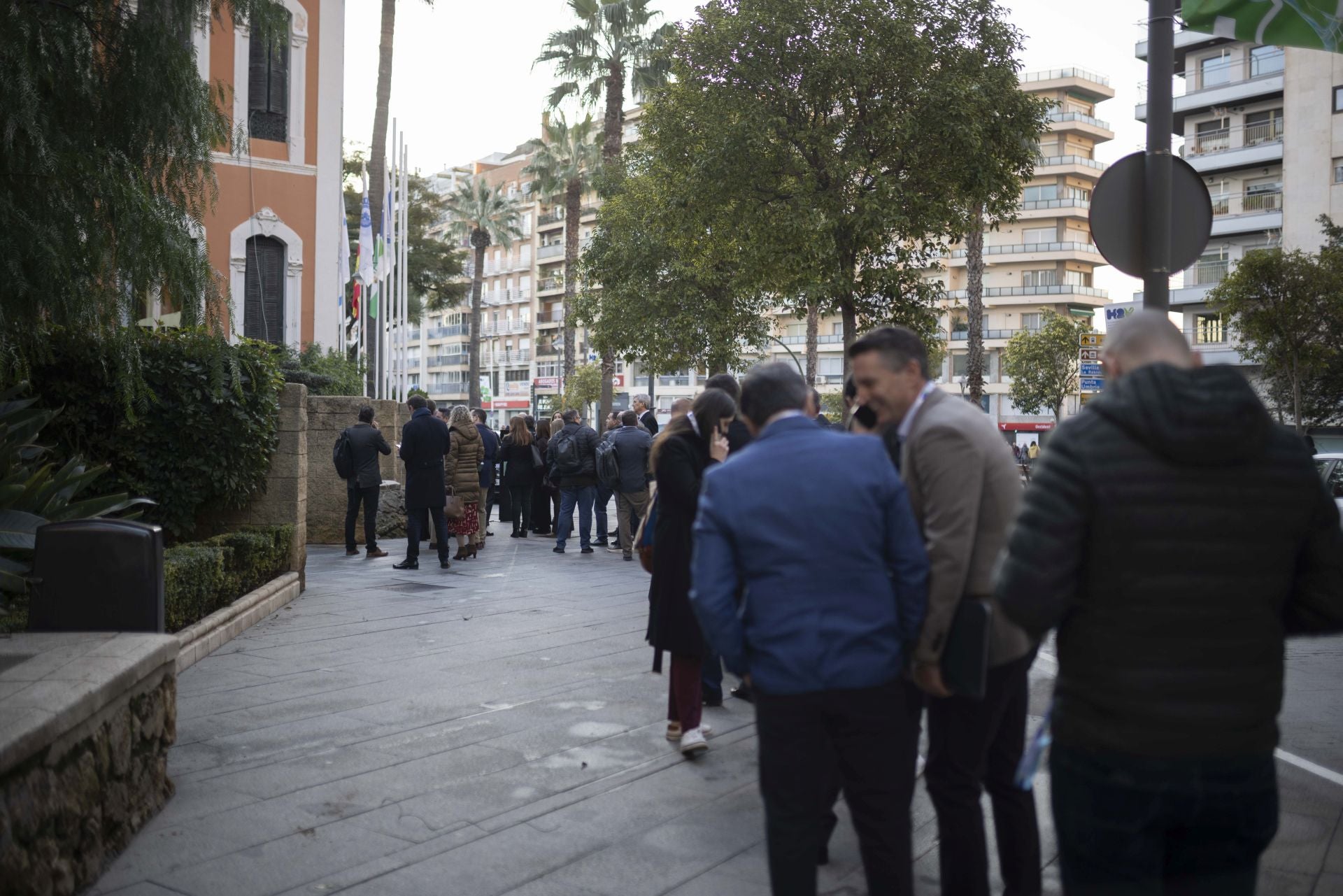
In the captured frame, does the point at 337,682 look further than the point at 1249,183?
No

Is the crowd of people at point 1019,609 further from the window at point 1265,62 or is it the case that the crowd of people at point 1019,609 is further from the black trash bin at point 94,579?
the window at point 1265,62

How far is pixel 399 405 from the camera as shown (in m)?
21.6

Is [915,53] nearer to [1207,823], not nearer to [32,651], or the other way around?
[32,651]

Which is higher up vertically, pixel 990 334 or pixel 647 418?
pixel 990 334

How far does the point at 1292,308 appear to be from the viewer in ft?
112

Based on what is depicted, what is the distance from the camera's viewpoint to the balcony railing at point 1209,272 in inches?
2104

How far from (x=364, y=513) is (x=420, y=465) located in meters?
1.64

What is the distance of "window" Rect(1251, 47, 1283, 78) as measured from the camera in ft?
172

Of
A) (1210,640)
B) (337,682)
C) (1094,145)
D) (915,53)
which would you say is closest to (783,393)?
(1210,640)

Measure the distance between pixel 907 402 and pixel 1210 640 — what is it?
131cm

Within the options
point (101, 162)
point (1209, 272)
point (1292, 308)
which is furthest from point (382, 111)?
point (1209, 272)

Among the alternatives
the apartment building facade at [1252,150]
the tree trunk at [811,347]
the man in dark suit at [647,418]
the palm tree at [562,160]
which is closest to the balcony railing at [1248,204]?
the apartment building facade at [1252,150]

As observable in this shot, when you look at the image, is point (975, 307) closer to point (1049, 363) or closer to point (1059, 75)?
point (1049, 363)

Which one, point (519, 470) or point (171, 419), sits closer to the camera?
point (171, 419)
